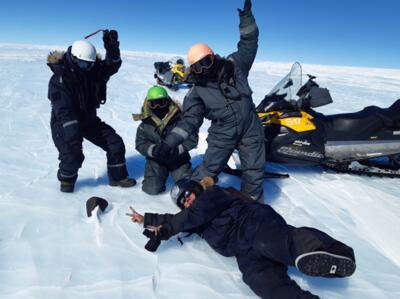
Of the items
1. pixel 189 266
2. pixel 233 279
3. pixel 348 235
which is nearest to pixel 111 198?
pixel 189 266

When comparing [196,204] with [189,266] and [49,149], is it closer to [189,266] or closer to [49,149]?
[189,266]

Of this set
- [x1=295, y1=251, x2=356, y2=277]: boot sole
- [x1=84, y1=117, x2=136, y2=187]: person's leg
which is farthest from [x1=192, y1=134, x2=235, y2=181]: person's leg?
[x1=295, y1=251, x2=356, y2=277]: boot sole

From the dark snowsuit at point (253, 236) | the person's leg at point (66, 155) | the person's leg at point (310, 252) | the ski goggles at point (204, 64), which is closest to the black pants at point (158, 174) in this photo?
the person's leg at point (66, 155)

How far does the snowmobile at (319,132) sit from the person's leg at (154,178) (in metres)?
1.29

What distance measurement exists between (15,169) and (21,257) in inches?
75.0

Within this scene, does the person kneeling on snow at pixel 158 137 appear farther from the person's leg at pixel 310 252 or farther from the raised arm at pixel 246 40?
the person's leg at pixel 310 252

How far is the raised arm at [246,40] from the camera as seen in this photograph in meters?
3.33

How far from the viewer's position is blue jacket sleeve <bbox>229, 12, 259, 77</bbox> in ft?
11.0

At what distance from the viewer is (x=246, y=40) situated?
3396mm

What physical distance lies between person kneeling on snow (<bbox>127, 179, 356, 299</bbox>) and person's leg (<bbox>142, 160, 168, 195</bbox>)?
72 cm

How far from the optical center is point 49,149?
15.4 ft

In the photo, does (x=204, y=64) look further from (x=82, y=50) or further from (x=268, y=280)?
(x=268, y=280)

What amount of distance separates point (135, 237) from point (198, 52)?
1781mm

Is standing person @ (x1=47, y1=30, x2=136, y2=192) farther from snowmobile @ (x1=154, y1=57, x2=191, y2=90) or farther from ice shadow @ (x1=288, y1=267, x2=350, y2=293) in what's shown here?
snowmobile @ (x1=154, y1=57, x2=191, y2=90)
